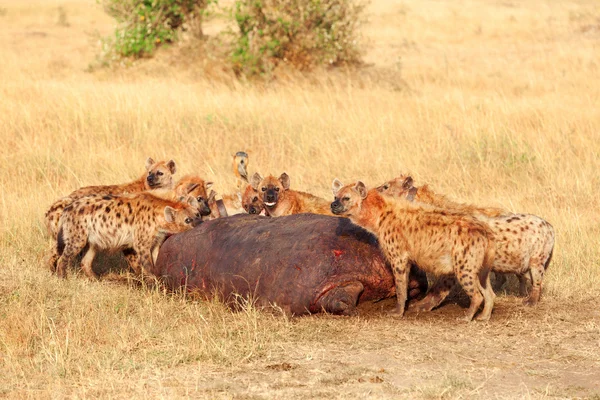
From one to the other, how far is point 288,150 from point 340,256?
5.32 m

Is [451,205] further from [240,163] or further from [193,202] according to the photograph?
[240,163]

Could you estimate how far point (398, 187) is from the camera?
25.3ft

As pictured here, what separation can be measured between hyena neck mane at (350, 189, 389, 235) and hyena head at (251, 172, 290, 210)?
1.56m

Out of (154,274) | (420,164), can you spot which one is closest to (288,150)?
(420,164)

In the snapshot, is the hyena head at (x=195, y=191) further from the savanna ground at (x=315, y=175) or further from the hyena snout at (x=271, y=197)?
the savanna ground at (x=315, y=175)

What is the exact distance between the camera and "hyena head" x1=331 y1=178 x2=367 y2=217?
21.5ft

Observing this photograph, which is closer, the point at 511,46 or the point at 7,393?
the point at 7,393

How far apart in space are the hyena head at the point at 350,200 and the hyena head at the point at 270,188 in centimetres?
152

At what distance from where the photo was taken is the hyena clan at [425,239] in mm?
6188

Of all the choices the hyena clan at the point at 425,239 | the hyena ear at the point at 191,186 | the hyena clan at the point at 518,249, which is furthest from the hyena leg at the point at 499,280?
the hyena ear at the point at 191,186

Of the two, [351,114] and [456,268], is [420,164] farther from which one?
[456,268]

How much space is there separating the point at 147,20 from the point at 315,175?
27.6 ft

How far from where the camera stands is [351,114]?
41.7ft

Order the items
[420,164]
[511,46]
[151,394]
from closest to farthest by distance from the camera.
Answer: [151,394] → [420,164] → [511,46]
